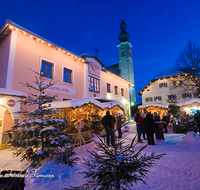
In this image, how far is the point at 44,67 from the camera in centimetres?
1084

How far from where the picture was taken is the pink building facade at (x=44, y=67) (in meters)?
8.61

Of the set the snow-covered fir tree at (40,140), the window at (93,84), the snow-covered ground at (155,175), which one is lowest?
the snow-covered ground at (155,175)

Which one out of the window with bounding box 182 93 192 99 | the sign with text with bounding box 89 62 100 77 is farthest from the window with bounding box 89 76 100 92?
the window with bounding box 182 93 192 99

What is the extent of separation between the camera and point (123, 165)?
1834 millimetres

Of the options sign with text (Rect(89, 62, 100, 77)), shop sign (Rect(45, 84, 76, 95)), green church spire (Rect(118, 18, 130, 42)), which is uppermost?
green church spire (Rect(118, 18, 130, 42))

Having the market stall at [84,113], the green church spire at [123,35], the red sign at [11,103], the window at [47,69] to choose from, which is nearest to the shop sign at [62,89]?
the window at [47,69]

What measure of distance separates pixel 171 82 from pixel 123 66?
53.7 feet

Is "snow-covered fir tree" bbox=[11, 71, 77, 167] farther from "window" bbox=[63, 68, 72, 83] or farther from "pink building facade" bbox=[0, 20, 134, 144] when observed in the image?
"window" bbox=[63, 68, 72, 83]

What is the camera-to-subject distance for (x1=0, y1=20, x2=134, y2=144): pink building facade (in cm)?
861

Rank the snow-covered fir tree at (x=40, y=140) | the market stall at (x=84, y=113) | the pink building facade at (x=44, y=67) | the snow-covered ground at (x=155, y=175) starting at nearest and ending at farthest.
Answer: the snow-covered ground at (x=155, y=175) < the snow-covered fir tree at (x=40, y=140) < the market stall at (x=84, y=113) < the pink building facade at (x=44, y=67)

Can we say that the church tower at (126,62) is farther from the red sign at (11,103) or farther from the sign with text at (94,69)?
the red sign at (11,103)

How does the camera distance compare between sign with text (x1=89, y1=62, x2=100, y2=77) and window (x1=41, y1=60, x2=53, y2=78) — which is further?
sign with text (x1=89, y1=62, x2=100, y2=77)

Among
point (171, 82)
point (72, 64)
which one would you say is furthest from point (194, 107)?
point (72, 64)

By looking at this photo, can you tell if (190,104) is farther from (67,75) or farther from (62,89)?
(62,89)
